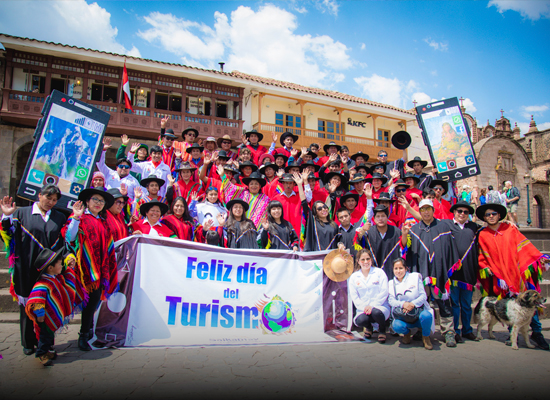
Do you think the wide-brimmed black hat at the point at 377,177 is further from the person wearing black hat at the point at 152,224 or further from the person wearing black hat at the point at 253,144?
the person wearing black hat at the point at 152,224

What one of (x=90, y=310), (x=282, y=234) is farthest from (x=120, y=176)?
(x=282, y=234)

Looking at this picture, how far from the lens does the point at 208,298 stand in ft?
14.6

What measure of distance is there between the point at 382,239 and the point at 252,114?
51.7 feet

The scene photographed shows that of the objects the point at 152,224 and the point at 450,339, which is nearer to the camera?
the point at 450,339

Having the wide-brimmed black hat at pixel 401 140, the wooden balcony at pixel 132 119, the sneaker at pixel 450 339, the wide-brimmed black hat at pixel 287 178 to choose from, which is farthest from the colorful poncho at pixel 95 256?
the wooden balcony at pixel 132 119

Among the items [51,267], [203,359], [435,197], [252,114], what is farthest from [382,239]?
[252,114]

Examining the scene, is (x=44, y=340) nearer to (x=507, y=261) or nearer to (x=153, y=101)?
(x=507, y=261)

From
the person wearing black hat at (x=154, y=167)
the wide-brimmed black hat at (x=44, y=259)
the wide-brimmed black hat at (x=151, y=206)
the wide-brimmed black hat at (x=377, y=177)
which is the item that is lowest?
the wide-brimmed black hat at (x=44, y=259)

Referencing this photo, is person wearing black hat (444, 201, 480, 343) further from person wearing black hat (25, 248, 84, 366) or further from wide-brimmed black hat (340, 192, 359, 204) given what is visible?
person wearing black hat (25, 248, 84, 366)

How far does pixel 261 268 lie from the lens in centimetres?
476

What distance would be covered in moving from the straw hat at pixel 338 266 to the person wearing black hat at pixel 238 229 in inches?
45.0

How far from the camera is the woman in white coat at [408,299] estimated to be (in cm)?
448

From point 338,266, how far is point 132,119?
1407 cm

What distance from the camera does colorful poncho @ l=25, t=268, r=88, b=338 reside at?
3.47 m
